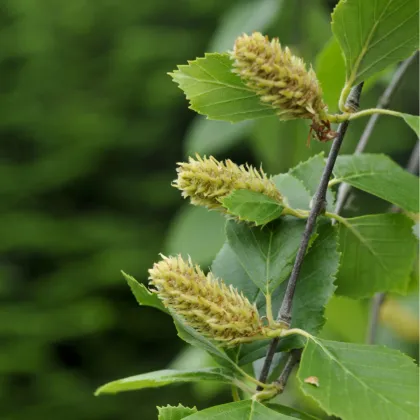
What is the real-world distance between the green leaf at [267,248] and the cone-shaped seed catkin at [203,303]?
47 millimetres

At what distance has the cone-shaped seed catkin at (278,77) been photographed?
1.30 feet

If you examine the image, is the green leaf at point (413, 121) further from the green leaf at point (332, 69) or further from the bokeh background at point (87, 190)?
the bokeh background at point (87, 190)

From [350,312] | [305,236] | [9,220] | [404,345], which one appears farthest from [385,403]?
[9,220]

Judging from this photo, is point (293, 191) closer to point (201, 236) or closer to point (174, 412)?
point (174, 412)

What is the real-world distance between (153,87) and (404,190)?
118 inches

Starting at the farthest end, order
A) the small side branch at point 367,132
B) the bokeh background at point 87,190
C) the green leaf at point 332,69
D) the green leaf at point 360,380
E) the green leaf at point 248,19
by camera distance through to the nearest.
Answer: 1. the bokeh background at point 87,190
2. the green leaf at point 248,19
3. the green leaf at point 332,69
4. the small side branch at point 367,132
5. the green leaf at point 360,380

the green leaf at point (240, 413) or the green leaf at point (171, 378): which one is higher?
the green leaf at point (171, 378)

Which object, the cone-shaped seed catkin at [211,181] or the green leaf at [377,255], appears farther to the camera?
the green leaf at [377,255]

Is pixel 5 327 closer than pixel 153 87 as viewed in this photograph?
Yes

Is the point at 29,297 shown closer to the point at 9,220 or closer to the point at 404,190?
the point at 9,220

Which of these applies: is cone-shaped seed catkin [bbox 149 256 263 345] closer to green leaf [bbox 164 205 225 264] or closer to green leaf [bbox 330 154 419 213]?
green leaf [bbox 330 154 419 213]

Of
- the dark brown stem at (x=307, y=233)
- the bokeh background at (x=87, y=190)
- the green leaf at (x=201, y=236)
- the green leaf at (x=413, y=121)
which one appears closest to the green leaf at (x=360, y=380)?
the dark brown stem at (x=307, y=233)

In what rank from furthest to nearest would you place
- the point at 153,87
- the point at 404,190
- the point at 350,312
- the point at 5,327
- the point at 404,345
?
the point at 153,87 → the point at 5,327 → the point at 404,345 → the point at 350,312 → the point at 404,190

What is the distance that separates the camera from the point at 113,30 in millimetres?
3547
